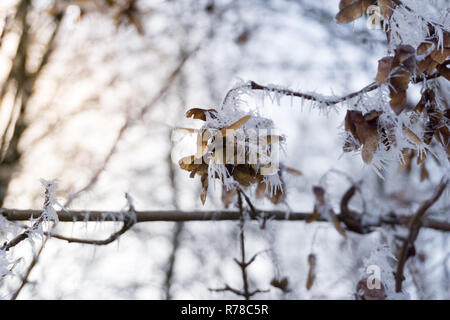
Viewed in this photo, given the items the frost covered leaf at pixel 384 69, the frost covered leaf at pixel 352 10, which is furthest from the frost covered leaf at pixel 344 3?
the frost covered leaf at pixel 384 69

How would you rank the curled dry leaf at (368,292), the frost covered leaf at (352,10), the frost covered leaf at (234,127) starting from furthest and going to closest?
the curled dry leaf at (368,292), the frost covered leaf at (352,10), the frost covered leaf at (234,127)

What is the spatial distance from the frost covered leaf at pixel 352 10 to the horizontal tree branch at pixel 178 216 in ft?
2.12

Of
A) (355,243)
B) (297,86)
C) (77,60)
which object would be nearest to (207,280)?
(355,243)

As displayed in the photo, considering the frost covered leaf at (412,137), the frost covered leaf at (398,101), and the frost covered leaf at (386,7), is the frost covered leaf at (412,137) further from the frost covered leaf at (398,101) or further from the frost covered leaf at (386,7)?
the frost covered leaf at (386,7)

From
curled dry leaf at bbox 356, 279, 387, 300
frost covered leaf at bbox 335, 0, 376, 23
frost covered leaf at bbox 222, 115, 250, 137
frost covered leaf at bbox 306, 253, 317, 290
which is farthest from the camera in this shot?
frost covered leaf at bbox 306, 253, 317, 290

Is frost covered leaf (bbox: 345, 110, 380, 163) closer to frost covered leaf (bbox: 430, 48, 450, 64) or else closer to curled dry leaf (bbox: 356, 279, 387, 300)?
frost covered leaf (bbox: 430, 48, 450, 64)

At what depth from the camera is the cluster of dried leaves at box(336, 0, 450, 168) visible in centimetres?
72

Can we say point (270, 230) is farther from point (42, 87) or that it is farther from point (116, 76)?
point (116, 76)

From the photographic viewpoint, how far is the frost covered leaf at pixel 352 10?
814 millimetres

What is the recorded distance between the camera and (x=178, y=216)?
43.2 inches

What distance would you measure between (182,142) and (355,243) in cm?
212

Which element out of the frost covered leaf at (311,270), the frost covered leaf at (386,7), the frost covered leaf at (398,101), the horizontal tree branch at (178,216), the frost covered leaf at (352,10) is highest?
the frost covered leaf at (352,10)

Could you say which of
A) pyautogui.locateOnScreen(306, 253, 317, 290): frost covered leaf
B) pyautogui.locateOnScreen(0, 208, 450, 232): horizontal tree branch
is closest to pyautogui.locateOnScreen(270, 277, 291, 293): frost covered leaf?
pyautogui.locateOnScreen(306, 253, 317, 290): frost covered leaf

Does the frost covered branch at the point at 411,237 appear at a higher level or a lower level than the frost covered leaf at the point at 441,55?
lower
